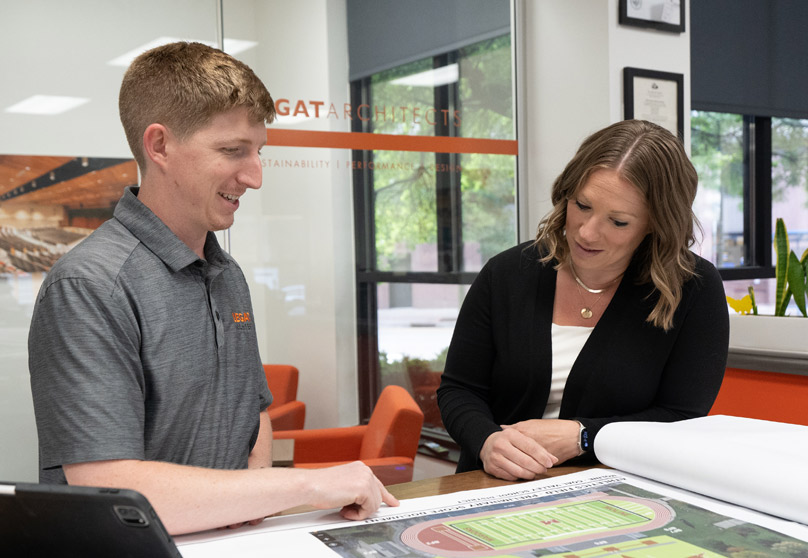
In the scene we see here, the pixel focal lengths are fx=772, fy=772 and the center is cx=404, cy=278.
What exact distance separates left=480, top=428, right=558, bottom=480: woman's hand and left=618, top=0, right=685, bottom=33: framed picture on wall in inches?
114

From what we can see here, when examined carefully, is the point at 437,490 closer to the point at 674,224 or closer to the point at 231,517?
the point at 231,517

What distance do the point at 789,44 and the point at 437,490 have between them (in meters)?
5.80

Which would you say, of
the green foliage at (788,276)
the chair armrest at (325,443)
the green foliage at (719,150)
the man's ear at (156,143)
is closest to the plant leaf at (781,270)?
the green foliage at (788,276)

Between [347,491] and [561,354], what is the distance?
0.77m

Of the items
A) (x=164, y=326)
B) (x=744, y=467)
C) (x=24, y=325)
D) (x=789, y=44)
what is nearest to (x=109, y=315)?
(x=164, y=326)

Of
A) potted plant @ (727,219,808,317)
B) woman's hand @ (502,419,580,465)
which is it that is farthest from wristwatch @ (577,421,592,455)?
potted plant @ (727,219,808,317)

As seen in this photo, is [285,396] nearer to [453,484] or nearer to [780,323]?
[780,323]

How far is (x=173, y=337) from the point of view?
1147mm

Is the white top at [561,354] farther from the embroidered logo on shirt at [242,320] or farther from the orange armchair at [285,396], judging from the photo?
the orange armchair at [285,396]

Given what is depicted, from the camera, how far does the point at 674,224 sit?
5.52ft

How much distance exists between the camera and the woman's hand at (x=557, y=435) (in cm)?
140

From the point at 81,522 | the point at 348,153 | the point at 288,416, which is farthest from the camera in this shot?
the point at 348,153

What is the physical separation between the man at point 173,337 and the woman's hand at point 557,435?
1.38 ft

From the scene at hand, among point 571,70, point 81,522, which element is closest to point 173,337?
point 81,522
